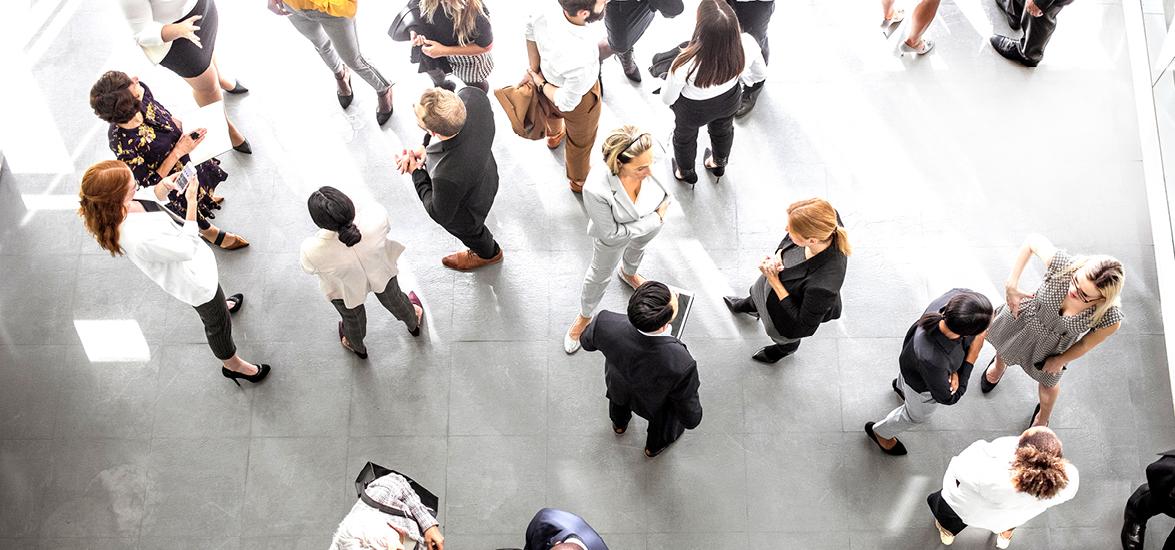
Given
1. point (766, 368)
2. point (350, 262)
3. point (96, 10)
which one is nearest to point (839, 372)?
point (766, 368)

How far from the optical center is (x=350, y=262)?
13.5 feet

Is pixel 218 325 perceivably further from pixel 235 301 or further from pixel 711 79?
pixel 711 79

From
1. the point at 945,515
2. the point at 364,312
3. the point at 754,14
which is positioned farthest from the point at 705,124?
the point at 945,515

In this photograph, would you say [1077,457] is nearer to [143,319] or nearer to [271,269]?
[271,269]

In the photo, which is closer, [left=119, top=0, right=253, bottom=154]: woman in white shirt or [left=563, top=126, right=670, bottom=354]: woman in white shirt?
[left=563, top=126, right=670, bottom=354]: woman in white shirt

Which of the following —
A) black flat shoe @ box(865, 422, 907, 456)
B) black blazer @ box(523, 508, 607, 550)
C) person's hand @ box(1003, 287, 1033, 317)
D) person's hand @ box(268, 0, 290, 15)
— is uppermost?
person's hand @ box(268, 0, 290, 15)

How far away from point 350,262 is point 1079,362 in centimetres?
417

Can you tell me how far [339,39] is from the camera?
5.18 m

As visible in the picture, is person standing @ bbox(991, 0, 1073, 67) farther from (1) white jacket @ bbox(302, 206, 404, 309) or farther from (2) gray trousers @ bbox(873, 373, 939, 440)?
(1) white jacket @ bbox(302, 206, 404, 309)

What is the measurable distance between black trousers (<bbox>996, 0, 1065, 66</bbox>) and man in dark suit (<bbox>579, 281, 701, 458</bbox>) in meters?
3.61

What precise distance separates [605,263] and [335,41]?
2212mm

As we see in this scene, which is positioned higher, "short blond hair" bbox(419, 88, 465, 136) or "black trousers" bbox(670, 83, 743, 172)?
"short blond hair" bbox(419, 88, 465, 136)

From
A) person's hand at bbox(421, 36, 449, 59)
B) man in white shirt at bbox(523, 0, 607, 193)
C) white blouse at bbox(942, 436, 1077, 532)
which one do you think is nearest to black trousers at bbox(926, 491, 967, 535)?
white blouse at bbox(942, 436, 1077, 532)

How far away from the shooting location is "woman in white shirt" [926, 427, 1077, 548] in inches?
139
